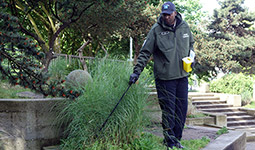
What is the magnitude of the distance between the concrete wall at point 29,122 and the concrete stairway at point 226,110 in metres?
9.24

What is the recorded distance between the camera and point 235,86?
1518 cm

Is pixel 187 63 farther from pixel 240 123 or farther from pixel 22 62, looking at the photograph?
pixel 240 123

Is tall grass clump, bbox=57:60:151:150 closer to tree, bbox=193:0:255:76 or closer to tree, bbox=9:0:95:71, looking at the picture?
tree, bbox=9:0:95:71

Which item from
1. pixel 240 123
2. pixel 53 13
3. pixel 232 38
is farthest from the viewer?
pixel 232 38

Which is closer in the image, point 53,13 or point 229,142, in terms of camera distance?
point 229,142

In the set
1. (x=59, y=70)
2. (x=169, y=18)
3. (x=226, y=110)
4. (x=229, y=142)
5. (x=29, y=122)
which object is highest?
(x=169, y=18)

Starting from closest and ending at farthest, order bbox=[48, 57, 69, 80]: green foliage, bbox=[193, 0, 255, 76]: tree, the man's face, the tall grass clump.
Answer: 1. the tall grass clump
2. the man's face
3. bbox=[48, 57, 69, 80]: green foliage
4. bbox=[193, 0, 255, 76]: tree

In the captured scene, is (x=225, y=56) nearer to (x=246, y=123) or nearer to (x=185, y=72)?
(x=246, y=123)

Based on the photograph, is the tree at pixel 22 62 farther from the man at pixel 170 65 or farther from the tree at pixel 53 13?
the tree at pixel 53 13

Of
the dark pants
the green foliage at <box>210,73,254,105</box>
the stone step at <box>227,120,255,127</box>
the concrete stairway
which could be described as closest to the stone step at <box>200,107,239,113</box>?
the concrete stairway

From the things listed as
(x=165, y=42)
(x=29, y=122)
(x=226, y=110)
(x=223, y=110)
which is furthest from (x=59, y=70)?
(x=226, y=110)

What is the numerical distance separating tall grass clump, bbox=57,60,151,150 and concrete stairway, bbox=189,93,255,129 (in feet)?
30.1

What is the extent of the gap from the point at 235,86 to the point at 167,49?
12.6 m

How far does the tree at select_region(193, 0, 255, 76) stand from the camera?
24.1m
